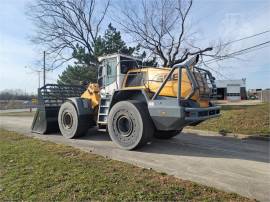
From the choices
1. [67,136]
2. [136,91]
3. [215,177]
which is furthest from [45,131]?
[215,177]

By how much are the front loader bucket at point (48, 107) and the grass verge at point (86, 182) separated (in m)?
4.24

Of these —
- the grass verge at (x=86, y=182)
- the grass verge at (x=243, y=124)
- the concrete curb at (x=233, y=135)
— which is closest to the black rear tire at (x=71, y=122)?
the grass verge at (x=86, y=182)

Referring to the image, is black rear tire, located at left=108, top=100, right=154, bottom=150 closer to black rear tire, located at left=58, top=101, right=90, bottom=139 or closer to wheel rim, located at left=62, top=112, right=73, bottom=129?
black rear tire, located at left=58, top=101, right=90, bottom=139

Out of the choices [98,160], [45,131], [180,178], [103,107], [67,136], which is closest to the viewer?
[180,178]

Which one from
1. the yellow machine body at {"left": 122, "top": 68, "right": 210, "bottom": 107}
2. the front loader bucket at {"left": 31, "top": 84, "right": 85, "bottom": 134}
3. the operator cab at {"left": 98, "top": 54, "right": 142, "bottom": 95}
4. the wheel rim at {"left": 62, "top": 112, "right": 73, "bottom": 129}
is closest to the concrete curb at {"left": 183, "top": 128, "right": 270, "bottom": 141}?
the yellow machine body at {"left": 122, "top": 68, "right": 210, "bottom": 107}

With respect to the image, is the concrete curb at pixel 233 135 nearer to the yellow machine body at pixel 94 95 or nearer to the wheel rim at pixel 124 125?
the yellow machine body at pixel 94 95

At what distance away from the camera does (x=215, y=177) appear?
5.34m

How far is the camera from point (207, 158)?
6.96 meters

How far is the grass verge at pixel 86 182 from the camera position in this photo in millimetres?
4309

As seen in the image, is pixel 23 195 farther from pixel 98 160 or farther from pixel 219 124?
pixel 219 124

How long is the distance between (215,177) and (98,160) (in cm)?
246

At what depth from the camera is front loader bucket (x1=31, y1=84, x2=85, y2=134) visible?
35.9ft

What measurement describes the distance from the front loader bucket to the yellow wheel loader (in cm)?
63

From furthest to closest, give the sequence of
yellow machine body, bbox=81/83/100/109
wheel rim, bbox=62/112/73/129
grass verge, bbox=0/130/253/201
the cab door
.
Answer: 1. wheel rim, bbox=62/112/73/129
2. yellow machine body, bbox=81/83/100/109
3. the cab door
4. grass verge, bbox=0/130/253/201
